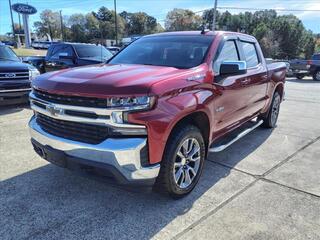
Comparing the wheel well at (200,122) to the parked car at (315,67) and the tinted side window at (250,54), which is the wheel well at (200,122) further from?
the parked car at (315,67)

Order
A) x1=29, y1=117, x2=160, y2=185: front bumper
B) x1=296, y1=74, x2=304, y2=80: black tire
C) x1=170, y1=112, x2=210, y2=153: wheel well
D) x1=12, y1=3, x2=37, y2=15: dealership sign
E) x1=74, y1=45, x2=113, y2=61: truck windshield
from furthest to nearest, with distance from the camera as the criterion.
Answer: x1=12, y1=3, x2=37, y2=15: dealership sign → x1=296, y1=74, x2=304, y2=80: black tire → x1=74, y1=45, x2=113, y2=61: truck windshield → x1=170, y1=112, x2=210, y2=153: wheel well → x1=29, y1=117, x2=160, y2=185: front bumper

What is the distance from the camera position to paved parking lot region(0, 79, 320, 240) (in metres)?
3.00

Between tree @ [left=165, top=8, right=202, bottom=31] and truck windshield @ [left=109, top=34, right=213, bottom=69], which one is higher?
tree @ [left=165, top=8, right=202, bottom=31]

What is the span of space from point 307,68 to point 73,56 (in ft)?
56.2

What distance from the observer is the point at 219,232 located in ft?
9.84

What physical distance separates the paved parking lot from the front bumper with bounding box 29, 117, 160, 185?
0.79 feet

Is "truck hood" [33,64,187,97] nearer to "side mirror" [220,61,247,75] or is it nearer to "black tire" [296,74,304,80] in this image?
"side mirror" [220,61,247,75]

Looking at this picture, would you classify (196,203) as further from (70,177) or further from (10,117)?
(10,117)

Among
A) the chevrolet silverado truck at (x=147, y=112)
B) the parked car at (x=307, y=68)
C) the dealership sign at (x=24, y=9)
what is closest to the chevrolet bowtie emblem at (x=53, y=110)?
the chevrolet silverado truck at (x=147, y=112)

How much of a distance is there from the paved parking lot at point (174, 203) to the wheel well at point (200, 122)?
642 mm

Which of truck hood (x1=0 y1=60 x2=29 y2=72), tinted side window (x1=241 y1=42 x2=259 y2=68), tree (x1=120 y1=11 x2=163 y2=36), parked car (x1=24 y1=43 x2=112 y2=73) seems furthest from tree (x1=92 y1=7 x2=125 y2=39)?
tinted side window (x1=241 y1=42 x2=259 y2=68)

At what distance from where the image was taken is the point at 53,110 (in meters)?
3.24

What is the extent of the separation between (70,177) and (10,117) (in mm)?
3849

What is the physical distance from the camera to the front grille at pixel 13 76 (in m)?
7.62
